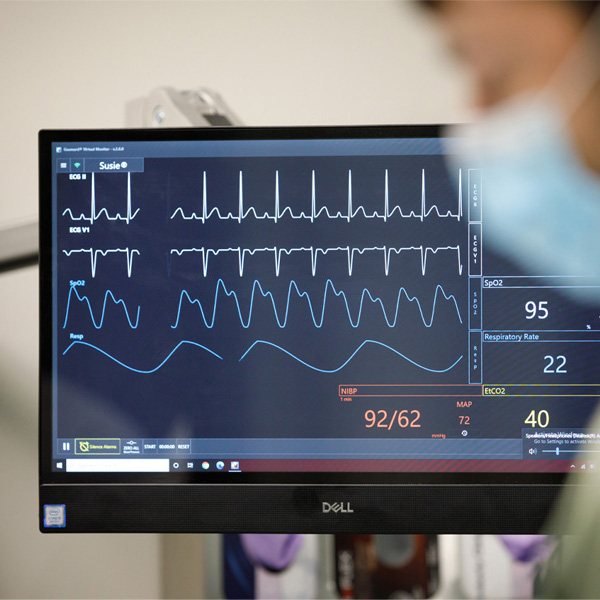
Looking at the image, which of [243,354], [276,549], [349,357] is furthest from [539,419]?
[276,549]

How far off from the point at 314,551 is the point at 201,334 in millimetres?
444

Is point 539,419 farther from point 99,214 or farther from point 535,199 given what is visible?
point 99,214

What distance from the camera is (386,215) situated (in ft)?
2.39

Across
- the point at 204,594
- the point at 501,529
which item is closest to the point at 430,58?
the point at 501,529

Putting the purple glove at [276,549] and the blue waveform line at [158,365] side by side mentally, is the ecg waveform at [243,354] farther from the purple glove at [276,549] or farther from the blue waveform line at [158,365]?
the purple glove at [276,549]

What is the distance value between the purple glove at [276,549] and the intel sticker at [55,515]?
35cm

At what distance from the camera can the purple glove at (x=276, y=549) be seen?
0.98 metres

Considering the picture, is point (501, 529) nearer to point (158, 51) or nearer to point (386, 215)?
point (386, 215)

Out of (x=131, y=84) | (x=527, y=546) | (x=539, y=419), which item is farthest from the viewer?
(x=131, y=84)

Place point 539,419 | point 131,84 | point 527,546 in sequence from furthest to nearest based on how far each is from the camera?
point 131,84, point 527,546, point 539,419

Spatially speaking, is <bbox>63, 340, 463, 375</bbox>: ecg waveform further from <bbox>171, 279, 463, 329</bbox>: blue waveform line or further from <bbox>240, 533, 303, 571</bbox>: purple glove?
<bbox>240, 533, 303, 571</bbox>: purple glove

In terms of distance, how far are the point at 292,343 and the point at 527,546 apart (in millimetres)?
512

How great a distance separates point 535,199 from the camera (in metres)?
0.72

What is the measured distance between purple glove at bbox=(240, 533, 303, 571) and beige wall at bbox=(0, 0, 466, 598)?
189mm
